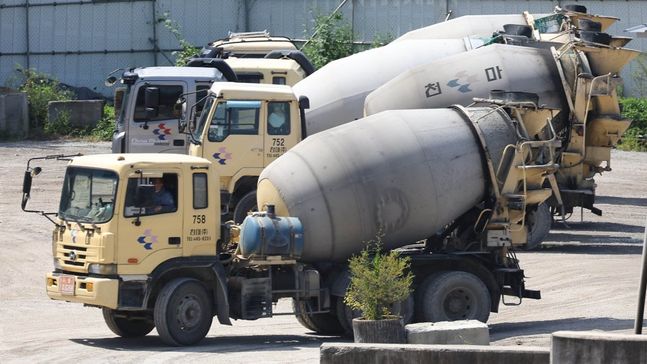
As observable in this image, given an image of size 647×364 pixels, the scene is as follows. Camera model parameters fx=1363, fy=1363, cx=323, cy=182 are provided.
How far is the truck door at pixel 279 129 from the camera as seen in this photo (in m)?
22.3

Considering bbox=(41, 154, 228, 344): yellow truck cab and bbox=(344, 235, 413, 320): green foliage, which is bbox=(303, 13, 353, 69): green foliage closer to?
bbox=(41, 154, 228, 344): yellow truck cab

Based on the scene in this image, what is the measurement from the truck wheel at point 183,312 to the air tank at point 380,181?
57.7 inches

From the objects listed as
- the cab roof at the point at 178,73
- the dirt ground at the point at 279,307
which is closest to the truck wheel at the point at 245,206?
the dirt ground at the point at 279,307

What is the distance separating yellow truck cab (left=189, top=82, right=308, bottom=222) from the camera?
22.2m

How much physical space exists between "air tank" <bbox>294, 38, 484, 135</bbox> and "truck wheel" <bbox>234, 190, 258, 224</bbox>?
A: 289cm

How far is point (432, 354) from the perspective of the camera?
12.4 metres

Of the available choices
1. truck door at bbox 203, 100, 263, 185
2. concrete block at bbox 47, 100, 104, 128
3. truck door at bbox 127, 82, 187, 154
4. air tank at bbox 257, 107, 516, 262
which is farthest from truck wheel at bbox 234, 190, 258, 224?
concrete block at bbox 47, 100, 104, 128

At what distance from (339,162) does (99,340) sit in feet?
12.5

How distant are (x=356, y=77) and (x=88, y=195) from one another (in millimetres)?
9611

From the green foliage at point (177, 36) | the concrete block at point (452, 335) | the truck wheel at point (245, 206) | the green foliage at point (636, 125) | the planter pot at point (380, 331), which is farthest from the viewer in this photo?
the green foliage at point (636, 125)

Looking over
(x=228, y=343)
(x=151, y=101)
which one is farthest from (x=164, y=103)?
(x=228, y=343)

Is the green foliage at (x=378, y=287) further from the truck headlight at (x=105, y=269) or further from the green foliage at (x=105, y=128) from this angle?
the green foliage at (x=105, y=128)

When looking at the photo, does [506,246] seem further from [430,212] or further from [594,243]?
[594,243]

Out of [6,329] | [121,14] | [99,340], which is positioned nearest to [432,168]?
[99,340]
